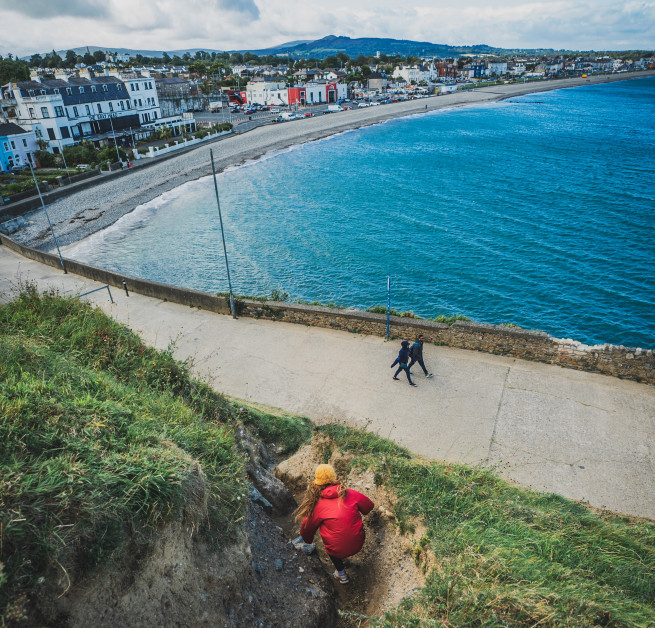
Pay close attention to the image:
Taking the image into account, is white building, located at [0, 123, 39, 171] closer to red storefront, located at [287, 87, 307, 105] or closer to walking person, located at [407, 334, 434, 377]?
walking person, located at [407, 334, 434, 377]

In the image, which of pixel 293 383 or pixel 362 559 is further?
pixel 293 383

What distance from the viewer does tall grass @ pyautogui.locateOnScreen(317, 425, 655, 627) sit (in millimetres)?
3762

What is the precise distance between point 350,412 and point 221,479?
5.64 metres

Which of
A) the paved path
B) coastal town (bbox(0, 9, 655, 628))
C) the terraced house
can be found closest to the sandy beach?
coastal town (bbox(0, 9, 655, 628))

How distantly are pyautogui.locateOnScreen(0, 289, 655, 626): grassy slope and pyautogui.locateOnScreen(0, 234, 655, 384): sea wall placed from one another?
17.6ft

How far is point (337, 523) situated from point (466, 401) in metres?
6.70

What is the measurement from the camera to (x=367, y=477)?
6.39 meters

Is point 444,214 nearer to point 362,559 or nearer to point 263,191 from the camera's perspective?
point 263,191

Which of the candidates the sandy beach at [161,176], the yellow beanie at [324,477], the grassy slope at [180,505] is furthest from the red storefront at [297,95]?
the yellow beanie at [324,477]

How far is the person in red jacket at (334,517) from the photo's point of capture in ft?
15.5

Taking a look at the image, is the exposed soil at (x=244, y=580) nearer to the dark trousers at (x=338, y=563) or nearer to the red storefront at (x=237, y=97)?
the dark trousers at (x=338, y=563)

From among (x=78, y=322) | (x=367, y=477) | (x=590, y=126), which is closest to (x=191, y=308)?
(x=78, y=322)

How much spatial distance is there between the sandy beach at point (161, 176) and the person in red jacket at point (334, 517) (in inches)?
1190

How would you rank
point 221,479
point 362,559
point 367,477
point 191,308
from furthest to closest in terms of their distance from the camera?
point 191,308 → point 367,477 → point 362,559 → point 221,479
